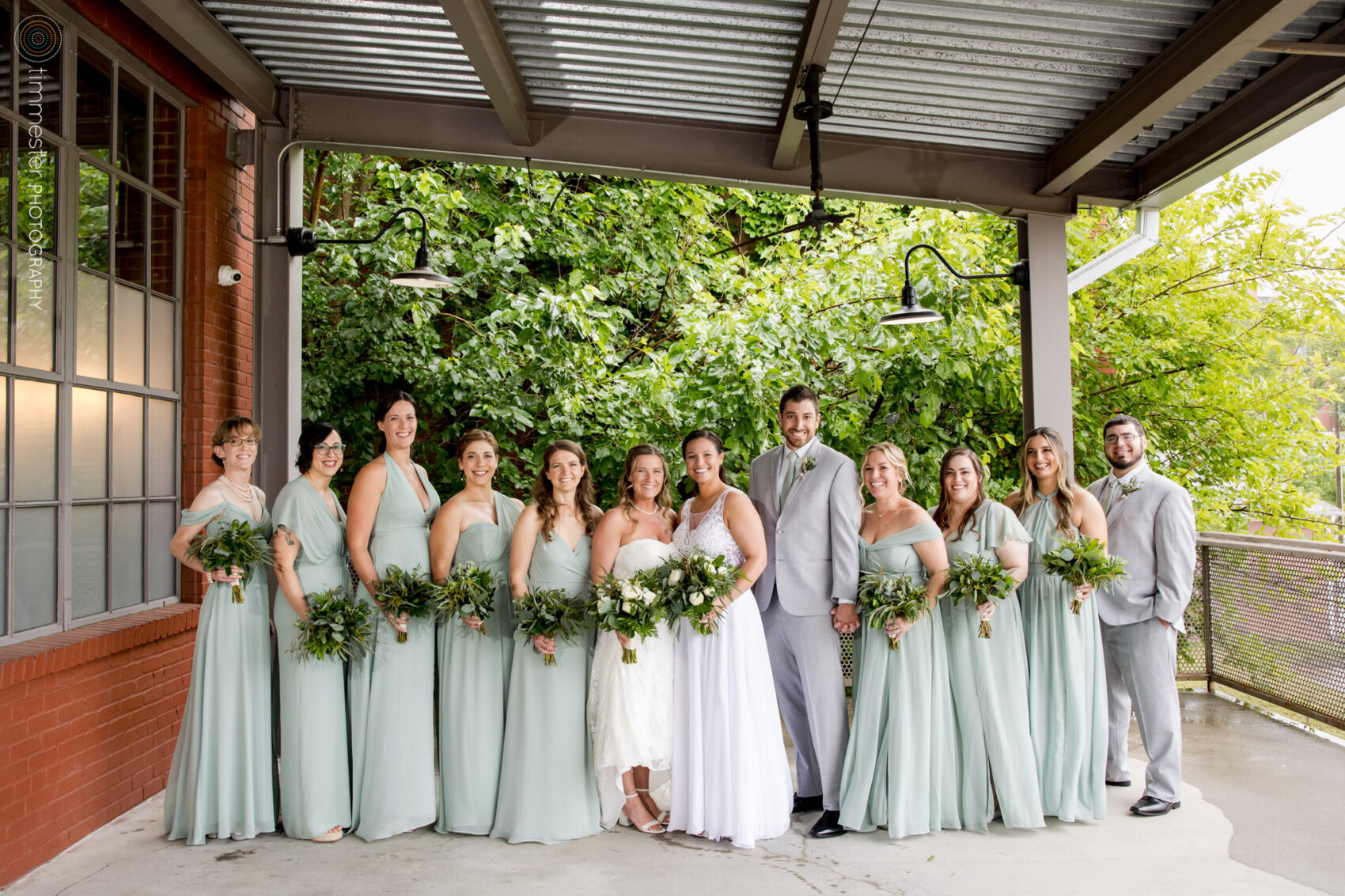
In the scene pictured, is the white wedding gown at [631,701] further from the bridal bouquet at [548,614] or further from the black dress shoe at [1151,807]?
the black dress shoe at [1151,807]

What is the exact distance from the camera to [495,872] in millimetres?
4332

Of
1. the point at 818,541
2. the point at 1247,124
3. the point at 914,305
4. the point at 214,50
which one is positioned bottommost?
the point at 818,541

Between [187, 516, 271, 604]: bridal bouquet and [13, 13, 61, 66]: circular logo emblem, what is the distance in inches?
90.0

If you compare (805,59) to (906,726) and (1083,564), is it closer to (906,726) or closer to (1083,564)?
(1083,564)

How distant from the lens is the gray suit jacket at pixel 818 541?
16.2ft

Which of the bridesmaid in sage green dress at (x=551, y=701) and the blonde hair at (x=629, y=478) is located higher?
the blonde hair at (x=629, y=478)

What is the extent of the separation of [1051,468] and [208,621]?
426 cm

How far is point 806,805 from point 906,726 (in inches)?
31.1

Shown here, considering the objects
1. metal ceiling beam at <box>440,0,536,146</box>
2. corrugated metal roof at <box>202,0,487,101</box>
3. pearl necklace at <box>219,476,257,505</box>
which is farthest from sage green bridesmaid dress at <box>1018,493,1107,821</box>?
corrugated metal roof at <box>202,0,487,101</box>

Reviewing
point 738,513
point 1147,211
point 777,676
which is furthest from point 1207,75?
point 777,676

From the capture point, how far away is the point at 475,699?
191 inches

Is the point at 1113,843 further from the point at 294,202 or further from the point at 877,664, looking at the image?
the point at 294,202

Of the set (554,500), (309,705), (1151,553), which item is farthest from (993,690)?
(309,705)

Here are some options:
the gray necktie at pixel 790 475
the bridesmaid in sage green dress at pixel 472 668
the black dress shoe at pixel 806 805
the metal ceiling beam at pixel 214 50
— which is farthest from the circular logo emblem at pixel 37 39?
the black dress shoe at pixel 806 805
